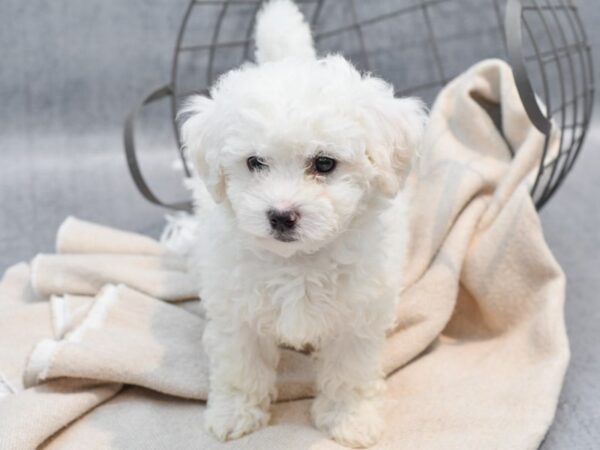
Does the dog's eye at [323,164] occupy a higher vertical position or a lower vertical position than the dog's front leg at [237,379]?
higher

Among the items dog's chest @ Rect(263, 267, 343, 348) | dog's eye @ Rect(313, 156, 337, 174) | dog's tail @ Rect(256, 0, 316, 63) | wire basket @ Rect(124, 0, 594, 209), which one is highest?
dog's tail @ Rect(256, 0, 316, 63)

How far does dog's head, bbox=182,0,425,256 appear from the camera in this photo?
1307 millimetres

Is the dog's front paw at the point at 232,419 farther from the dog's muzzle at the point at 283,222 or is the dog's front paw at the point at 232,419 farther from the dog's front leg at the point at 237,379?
the dog's muzzle at the point at 283,222

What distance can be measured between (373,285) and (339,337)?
0.54ft

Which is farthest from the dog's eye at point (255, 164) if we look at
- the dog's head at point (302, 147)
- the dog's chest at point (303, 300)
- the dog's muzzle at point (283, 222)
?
the dog's chest at point (303, 300)

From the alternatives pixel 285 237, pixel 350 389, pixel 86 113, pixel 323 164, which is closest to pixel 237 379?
pixel 350 389

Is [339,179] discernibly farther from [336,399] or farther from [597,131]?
[597,131]

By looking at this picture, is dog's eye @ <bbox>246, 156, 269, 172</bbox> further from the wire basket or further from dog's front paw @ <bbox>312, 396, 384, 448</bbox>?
the wire basket

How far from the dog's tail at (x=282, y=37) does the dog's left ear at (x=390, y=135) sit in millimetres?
429

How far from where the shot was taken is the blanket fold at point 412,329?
1.62m

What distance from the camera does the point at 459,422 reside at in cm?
166

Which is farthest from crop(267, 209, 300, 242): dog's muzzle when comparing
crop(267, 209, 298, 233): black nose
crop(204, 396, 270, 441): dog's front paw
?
crop(204, 396, 270, 441): dog's front paw

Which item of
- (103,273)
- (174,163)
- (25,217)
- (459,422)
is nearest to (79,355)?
(103,273)

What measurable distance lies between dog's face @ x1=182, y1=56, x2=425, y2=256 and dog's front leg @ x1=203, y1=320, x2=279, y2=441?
1.03 ft
